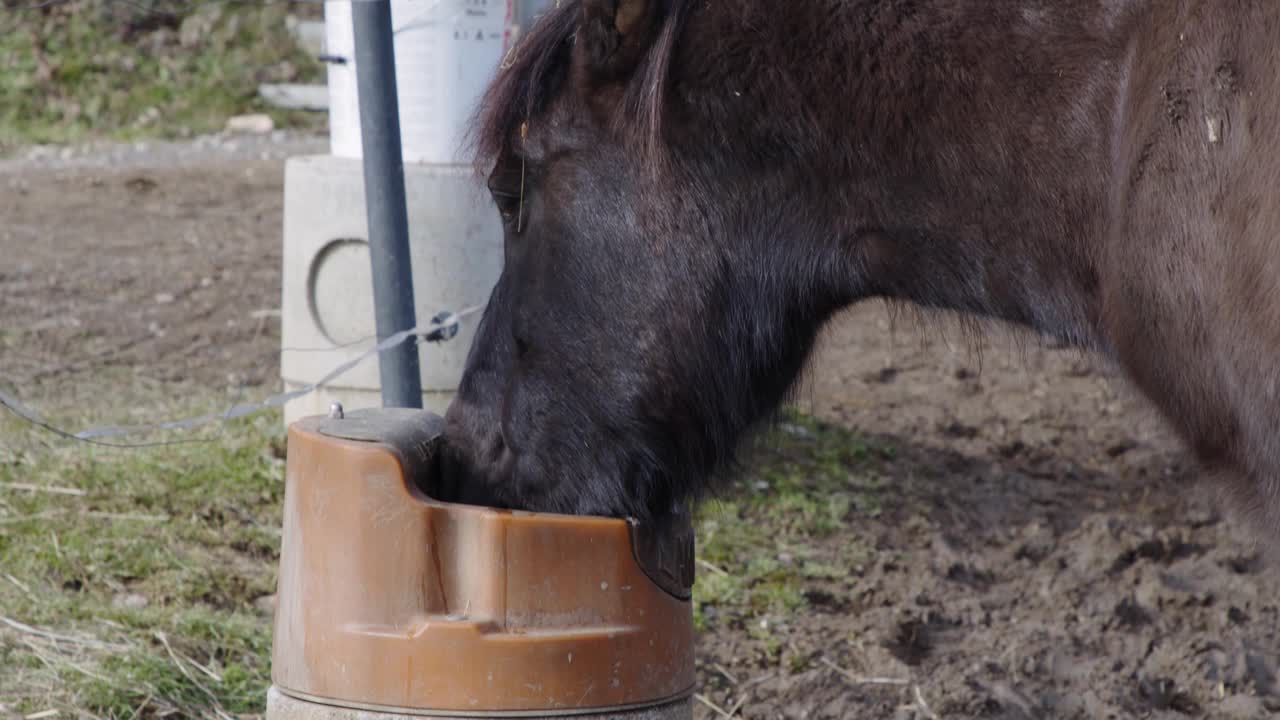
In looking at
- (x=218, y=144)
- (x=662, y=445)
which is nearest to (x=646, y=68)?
(x=662, y=445)

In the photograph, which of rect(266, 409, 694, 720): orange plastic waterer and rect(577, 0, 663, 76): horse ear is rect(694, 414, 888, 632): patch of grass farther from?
rect(577, 0, 663, 76): horse ear

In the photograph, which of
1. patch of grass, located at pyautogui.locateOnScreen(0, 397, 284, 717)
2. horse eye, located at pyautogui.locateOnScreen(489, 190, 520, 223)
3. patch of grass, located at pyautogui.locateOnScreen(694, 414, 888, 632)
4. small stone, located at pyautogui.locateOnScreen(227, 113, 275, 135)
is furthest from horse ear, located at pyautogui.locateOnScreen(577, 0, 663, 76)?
small stone, located at pyautogui.locateOnScreen(227, 113, 275, 135)

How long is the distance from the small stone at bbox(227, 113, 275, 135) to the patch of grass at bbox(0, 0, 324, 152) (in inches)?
2.7

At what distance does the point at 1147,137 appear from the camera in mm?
1771

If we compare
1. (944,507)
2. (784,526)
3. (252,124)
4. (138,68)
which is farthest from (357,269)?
(138,68)

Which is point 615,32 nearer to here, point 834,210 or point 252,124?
point 834,210

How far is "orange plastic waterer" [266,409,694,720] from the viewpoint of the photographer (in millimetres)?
1907

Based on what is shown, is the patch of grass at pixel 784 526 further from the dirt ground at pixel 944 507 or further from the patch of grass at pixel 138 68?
the patch of grass at pixel 138 68

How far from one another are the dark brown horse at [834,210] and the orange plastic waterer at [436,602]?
24 centimetres

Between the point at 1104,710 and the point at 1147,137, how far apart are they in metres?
1.68

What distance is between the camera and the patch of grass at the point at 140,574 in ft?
9.00

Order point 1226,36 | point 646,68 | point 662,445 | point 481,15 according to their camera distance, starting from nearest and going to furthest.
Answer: point 1226,36 < point 646,68 < point 662,445 < point 481,15

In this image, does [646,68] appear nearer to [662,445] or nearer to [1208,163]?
[662,445]

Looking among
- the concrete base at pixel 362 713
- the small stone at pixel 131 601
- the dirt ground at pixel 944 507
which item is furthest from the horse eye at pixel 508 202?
the small stone at pixel 131 601
